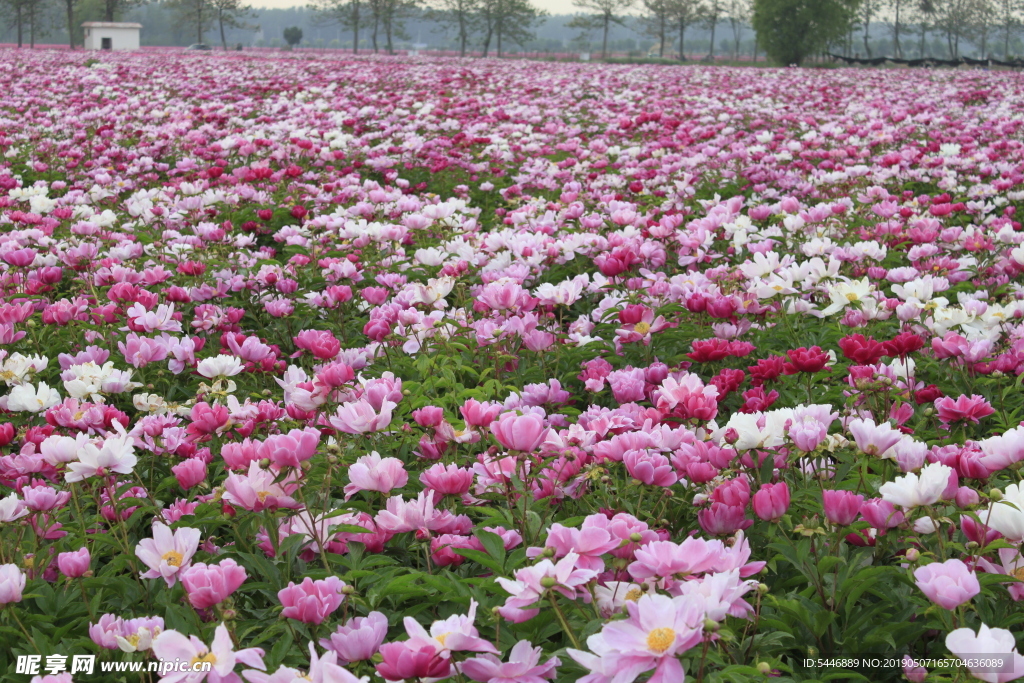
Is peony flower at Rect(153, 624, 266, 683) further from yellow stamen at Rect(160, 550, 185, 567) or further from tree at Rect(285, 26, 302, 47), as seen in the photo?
tree at Rect(285, 26, 302, 47)

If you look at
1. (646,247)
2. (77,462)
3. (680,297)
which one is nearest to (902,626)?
(77,462)

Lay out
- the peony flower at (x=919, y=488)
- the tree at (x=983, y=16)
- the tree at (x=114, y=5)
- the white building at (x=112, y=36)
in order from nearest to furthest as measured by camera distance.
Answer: the peony flower at (x=919, y=488) → the white building at (x=112, y=36) → the tree at (x=114, y=5) → the tree at (x=983, y=16)

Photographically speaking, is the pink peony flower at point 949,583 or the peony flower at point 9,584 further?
the peony flower at point 9,584

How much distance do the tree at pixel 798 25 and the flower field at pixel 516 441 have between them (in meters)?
27.7

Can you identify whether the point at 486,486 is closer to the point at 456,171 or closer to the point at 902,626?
the point at 902,626

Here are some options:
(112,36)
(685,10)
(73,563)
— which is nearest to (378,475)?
(73,563)

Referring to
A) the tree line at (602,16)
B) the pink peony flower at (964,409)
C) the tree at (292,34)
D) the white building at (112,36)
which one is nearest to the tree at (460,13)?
the tree line at (602,16)

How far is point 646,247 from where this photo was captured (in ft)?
13.7

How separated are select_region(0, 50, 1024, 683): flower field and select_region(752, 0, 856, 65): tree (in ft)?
90.8

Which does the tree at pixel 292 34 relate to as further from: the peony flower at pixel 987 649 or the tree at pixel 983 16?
the peony flower at pixel 987 649

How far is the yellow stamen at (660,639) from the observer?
114 cm

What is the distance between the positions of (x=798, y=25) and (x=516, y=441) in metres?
34.5

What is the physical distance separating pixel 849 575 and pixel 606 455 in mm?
599

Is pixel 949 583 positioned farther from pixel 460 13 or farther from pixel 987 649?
pixel 460 13
